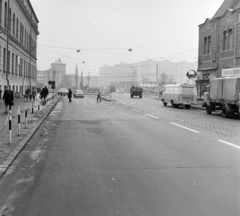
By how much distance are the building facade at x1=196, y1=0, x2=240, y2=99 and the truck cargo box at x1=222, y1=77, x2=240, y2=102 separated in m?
8.95

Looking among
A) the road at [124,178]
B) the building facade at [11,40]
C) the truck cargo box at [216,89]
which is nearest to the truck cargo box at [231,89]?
the truck cargo box at [216,89]

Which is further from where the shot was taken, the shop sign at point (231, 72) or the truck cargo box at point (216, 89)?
the shop sign at point (231, 72)

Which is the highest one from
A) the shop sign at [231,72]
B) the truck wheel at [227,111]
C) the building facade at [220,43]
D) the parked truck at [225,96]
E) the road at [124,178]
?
the building facade at [220,43]

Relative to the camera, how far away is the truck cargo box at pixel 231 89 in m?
18.7

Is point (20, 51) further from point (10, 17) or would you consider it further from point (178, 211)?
point (178, 211)

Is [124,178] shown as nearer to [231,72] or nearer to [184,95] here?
[184,95]

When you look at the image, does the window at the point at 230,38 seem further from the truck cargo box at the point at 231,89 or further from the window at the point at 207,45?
the truck cargo box at the point at 231,89

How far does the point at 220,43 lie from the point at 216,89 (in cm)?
1301

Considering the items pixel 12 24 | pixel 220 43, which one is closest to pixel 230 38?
pixel 220 43

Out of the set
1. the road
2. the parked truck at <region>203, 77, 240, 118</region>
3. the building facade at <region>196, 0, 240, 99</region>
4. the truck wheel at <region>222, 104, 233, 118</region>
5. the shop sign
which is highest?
the building facade at <region>196, 0, 240, 99</region>

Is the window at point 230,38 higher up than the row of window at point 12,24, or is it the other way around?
the row of window at point 12,24

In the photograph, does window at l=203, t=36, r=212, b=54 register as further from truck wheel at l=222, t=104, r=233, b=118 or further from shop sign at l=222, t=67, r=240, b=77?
truck wheel at l=222, t=104, r=233, b=118

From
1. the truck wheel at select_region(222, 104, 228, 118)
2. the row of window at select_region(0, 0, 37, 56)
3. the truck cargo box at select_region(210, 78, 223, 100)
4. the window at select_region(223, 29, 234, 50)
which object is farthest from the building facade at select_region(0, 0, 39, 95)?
the window at select_region(223, 29, 234, 50)

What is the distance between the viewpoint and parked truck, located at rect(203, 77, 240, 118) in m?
18.8
